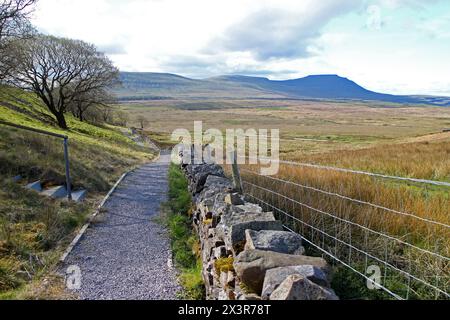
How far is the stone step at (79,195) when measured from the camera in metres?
9.33

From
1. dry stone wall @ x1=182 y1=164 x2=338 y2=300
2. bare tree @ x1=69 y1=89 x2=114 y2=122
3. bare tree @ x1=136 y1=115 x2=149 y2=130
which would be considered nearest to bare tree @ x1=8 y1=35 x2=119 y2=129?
bare tree @ x1=69 y1=89 x2=114 y2=122

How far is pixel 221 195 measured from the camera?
6.16 m

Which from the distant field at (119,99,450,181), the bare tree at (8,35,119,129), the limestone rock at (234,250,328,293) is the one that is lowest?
the distant field at (119,99,450,181)

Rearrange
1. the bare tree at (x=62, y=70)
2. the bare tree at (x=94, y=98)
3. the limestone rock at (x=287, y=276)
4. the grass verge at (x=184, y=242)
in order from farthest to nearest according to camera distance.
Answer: the bare tree at (x=94, y=98) → the bare tree at (x=62, y=70) → the grass verge at (x=184, y=242) → the limestone rock at (x=287, y=276)

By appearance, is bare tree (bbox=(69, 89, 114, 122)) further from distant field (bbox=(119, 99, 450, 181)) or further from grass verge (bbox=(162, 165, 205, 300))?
grass verge (bbox=(162, 165, 205, 300))

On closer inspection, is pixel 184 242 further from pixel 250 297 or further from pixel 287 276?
pixel 287 276

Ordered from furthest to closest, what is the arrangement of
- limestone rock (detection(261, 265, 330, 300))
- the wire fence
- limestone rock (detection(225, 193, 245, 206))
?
limestone rock (detection(225, 193, 245, 206)), the wire fence, limestone rock (detection(261, 265, 330, 300))

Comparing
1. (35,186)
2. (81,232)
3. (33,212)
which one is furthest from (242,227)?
(35,186)

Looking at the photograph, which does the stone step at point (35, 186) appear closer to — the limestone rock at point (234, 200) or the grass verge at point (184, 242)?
the grass verge at point (184, 242)

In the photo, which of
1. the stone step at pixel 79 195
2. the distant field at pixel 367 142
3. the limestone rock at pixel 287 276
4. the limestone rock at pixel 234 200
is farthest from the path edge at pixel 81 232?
the distant field at pixel 367 142

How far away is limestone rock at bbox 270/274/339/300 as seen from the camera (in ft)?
8.57

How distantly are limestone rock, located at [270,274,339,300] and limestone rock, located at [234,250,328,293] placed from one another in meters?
0.51
